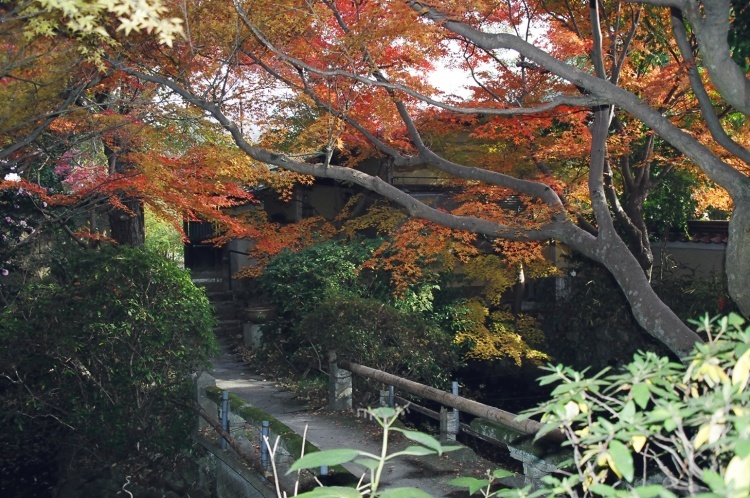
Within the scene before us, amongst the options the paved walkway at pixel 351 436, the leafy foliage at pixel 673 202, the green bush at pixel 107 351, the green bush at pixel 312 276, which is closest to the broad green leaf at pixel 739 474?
the paved walkway at pixel 351 436

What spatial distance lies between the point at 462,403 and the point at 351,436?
230 cm

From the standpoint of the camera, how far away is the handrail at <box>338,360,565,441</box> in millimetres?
5992

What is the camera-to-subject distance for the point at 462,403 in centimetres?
798

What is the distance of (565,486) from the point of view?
2.10m

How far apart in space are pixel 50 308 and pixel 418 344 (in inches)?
233

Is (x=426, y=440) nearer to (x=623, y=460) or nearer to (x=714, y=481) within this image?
(x=623, y=460)

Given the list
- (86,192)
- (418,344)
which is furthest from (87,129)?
(418,344)

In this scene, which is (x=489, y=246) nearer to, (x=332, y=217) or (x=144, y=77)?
(x=332, y=217)

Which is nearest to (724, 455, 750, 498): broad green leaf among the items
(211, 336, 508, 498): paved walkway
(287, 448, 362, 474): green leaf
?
(287, 448, 362, 474): green leaf

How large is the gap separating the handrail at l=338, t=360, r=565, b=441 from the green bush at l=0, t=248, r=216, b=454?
2693 mm

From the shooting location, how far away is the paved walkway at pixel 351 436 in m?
7.65

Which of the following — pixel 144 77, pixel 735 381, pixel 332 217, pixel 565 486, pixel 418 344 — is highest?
pixel 144 77

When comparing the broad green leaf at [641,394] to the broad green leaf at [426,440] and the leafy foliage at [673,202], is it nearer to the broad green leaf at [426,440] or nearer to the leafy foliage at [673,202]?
the broad green leaf at [426,440]

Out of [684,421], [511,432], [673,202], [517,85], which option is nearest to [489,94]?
[517,85]
